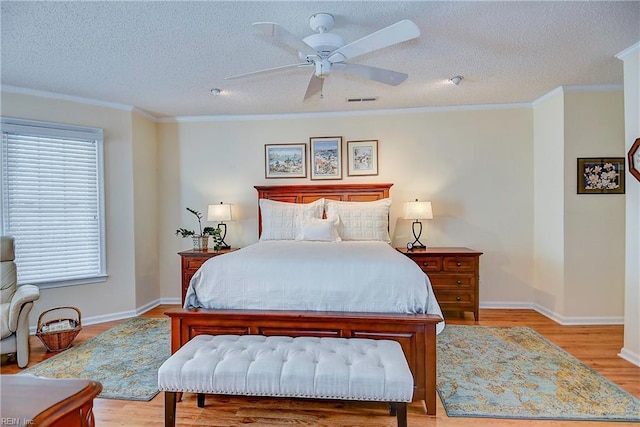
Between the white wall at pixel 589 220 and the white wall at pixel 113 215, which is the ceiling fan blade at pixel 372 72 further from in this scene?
the white wall at pixel 113 215

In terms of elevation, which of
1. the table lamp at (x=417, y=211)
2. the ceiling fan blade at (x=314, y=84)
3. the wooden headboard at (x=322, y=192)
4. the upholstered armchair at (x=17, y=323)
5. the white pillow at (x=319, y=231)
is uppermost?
the ceiling fan blade at (x=314, y=84)

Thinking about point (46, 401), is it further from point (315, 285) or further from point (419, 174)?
point (419, 174)

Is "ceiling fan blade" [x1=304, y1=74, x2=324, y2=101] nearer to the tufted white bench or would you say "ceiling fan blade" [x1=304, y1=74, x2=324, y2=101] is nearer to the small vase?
the tufted white bench

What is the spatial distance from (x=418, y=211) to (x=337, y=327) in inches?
90.6

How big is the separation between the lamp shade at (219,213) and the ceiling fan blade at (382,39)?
273 centimetres

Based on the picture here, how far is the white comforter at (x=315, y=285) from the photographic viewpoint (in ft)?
7.37

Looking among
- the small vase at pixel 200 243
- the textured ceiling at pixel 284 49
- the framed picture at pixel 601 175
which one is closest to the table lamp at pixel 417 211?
the textured ceiling at pixel 284 49

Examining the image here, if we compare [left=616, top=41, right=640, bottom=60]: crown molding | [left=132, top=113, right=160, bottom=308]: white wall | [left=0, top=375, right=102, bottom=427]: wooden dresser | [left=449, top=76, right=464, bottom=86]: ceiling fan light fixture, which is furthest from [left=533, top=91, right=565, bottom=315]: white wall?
[left=132, top=113, right=160, bottom=308]: white wall

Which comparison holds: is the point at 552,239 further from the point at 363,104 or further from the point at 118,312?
the point at 118,312

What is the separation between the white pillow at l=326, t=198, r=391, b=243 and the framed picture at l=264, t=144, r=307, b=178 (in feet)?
2.81

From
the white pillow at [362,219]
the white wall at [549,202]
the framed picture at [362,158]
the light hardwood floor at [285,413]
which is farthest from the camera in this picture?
the framed picture at [362,158]

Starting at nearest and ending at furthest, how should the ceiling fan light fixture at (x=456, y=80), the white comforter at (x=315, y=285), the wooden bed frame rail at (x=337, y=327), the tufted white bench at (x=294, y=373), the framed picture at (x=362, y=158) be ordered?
the tufted white bench at (x=294, y=373) < the wooden bed frame rail at (x=337, y=327) < the white comforter at (x=315, y=285) < the ceiling fan light fixture at (x=456, y=80) < the framed picture at (x=362, y=158)

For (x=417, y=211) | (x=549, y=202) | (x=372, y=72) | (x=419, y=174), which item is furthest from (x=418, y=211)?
(x=372, y=72)

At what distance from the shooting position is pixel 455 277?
3.85m
